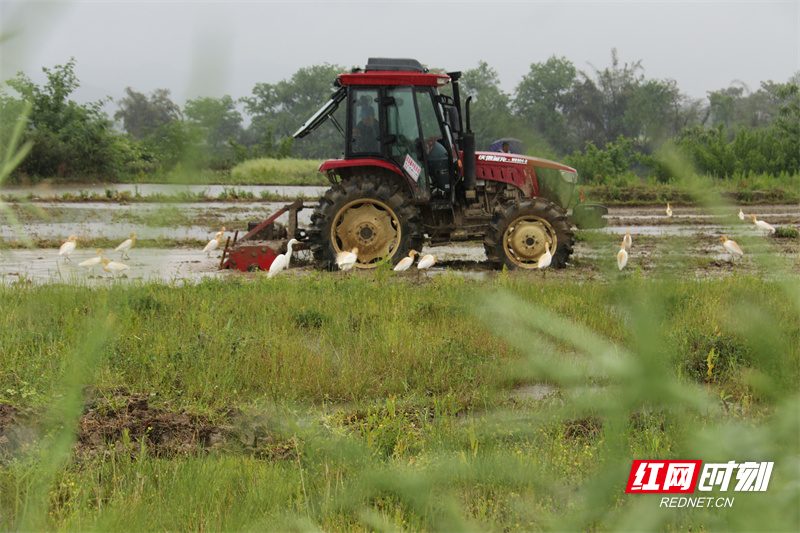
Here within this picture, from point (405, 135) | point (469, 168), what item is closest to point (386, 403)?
point (405, 135)

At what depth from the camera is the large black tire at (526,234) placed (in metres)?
9.02

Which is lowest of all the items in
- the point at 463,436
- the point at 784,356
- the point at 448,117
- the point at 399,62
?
the point at 463,436

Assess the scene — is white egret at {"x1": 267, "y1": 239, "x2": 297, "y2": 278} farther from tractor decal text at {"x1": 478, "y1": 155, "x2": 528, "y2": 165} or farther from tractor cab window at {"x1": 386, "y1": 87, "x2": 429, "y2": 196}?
tractor decal text at {"x1": 478, "y1": 155, "x2": 528, "y2": 165}

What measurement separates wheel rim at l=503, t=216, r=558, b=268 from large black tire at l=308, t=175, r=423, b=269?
4.27 feet

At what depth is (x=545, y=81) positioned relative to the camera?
3.41ft

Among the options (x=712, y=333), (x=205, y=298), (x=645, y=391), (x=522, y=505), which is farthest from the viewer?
(x=205, y=298)

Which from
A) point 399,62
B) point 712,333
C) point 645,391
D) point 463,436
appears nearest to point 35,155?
point 645,391

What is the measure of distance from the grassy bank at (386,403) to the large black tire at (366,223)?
5.34 ft

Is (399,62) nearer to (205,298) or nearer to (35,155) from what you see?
(205,298)

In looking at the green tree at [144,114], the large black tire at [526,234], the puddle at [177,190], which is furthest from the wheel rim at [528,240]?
the green tree at [144,114]

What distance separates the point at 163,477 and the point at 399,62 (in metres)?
7.60

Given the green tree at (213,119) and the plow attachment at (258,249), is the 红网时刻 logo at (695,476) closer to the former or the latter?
the green tree at (213,119)

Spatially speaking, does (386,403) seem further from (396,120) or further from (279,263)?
(396,120)

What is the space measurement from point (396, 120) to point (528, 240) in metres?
2.52
